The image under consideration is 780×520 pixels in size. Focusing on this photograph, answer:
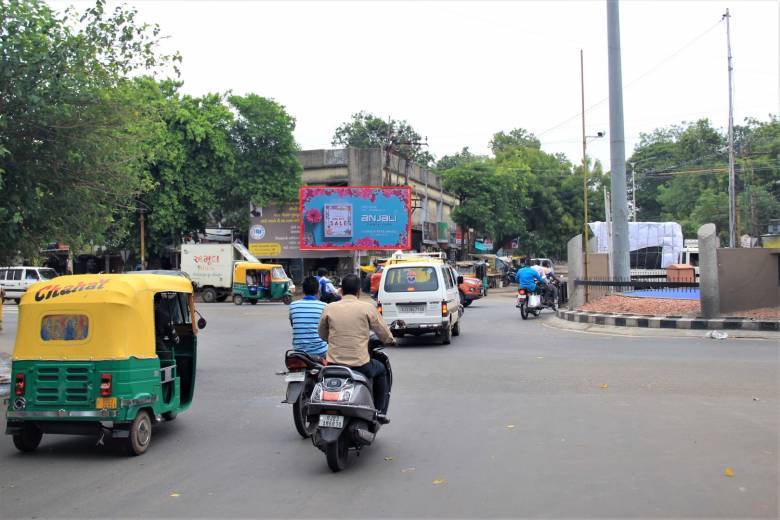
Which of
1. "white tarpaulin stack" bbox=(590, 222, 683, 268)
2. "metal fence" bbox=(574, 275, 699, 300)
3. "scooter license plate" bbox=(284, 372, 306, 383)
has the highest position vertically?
"white tarpaulin stack" bbox=(590, 222, 683, 268)

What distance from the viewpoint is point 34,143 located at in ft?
35.8

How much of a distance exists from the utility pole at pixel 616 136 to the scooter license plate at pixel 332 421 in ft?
56.3

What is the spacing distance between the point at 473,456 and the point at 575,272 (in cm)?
1657

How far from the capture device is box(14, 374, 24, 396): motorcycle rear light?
6.91 meters

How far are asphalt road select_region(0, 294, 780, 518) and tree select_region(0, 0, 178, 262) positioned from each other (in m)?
3.72

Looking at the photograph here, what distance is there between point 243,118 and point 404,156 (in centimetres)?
1002

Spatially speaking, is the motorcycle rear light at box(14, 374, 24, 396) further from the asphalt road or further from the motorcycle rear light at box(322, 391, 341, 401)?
the motorcycle rear light at box(322, 391, 341, 401)

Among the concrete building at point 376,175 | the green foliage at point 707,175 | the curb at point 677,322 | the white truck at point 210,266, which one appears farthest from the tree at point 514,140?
the curb at point 677,322

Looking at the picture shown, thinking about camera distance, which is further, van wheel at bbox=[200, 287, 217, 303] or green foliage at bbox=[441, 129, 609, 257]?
green foliage at bbox=[441, 129, 609, 257]

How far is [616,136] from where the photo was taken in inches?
863

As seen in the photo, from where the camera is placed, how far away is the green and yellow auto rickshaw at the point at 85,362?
678cm

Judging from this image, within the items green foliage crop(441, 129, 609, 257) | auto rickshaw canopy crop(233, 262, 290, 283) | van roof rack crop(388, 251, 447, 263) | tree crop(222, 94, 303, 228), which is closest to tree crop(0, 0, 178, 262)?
van roof rack crop(388, 251, 447, 263)

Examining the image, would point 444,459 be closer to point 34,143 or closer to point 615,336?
point 34,143

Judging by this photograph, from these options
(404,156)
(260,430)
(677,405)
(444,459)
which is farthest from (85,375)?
(404,156)
